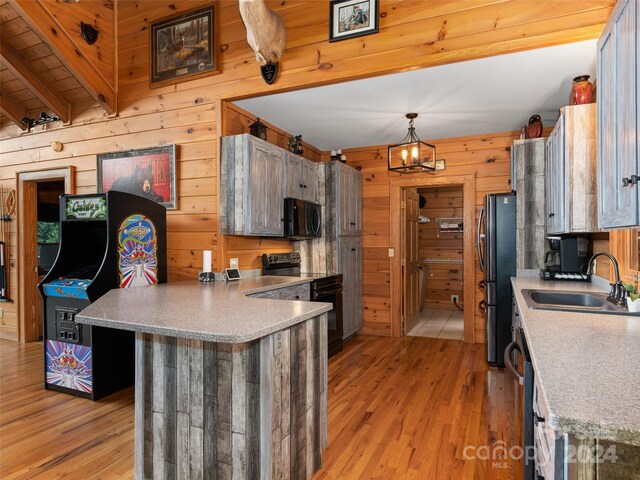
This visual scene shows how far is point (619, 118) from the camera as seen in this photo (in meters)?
1.52

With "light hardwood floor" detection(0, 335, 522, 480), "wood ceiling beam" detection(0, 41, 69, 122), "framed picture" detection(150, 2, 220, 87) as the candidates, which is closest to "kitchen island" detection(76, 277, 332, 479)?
"light hardwood floor" detection(0, 335, 522, 480)

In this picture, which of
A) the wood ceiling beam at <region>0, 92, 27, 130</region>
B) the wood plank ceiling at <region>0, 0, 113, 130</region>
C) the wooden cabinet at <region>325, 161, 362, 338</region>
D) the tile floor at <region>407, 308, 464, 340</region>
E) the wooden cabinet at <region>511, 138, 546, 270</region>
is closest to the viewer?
the wood plank ceiling at <region>0, 0, 113, 130</region>

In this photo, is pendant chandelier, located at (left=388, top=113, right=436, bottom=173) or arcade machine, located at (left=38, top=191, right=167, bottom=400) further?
pendant chandelier, located at (left=388, top=113, right=436, bottom=173)

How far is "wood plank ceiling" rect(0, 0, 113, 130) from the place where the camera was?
140 inches

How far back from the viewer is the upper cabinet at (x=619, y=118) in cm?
136

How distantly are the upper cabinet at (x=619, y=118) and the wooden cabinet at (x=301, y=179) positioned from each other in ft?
9.00

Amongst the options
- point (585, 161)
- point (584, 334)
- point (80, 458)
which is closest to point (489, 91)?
point (585, 161)

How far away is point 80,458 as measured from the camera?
7.41 ft

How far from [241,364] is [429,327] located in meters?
4.50

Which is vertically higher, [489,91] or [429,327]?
[489,91]

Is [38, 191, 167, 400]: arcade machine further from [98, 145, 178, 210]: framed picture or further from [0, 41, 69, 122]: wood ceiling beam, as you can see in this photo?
[0, 41, 69, 122]: wood ceiling beam

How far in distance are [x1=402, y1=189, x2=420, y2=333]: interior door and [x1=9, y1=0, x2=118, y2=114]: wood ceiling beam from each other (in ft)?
12.1

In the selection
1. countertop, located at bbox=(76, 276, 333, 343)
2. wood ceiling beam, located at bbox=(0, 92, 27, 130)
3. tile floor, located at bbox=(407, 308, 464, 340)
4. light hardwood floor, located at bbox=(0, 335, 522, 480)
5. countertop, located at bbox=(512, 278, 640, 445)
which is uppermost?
wood ceiling beam, located at bbox=(0, 92, 27, 130)

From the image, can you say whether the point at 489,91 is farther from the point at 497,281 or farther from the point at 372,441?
the point at 372,441
